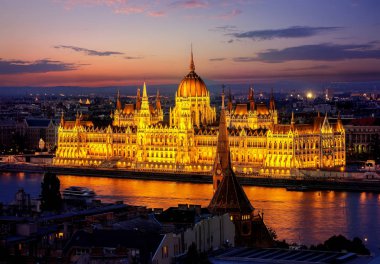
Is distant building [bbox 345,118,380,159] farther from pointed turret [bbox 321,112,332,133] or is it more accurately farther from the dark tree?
the dark tree

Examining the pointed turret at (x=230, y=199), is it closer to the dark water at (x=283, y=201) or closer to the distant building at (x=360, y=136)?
the dark water at (x=283, y=201)

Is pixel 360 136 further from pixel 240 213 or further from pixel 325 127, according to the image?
pixel 240 213

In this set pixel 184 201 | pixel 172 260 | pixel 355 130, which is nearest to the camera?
pixel 172 260

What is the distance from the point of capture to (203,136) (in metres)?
59.3

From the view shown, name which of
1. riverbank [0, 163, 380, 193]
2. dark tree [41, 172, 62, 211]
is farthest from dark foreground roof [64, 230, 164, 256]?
riverbank [0, 163, 380, 193]

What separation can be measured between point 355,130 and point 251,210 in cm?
4452

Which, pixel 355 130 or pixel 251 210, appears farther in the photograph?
pixel 355 130

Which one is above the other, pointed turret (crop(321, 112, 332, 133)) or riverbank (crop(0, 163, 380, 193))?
pointed turret (crop(321, 112, 332, 133))

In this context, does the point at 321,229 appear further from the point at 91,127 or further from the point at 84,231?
the point at 91,127

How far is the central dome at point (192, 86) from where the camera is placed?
204 ft

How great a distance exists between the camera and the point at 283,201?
4184cm

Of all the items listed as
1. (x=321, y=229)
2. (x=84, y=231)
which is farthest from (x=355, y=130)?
(x=84, y=231)

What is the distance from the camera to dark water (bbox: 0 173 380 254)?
31.3 meters

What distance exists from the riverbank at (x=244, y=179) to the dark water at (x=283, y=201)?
123cm
